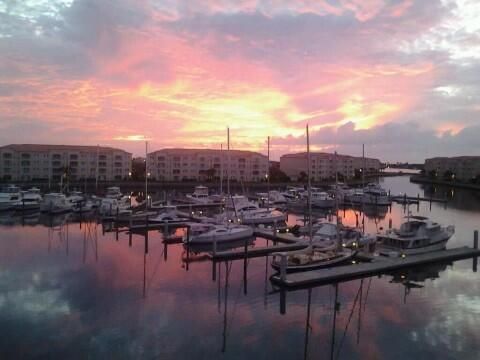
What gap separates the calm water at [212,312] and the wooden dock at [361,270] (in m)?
0.41

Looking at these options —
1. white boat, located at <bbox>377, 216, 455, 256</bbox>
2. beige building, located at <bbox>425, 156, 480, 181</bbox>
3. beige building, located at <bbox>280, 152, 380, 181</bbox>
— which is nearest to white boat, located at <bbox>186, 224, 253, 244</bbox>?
white boat, located at <bbox>377, 216, 455, 256</bbox>

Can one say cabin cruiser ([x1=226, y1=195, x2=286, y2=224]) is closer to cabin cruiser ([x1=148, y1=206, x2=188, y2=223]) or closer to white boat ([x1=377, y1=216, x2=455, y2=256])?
cabin cruiser ([x1=148, y1=206, x2=188, y2=223])

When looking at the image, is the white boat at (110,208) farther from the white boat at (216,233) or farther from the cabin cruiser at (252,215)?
the white boat at (216,233)

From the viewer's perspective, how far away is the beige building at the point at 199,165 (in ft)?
309

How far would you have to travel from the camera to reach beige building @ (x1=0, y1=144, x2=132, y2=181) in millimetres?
80325

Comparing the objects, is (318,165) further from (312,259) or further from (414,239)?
(312,259)

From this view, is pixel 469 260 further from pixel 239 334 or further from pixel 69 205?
pixel 69 205

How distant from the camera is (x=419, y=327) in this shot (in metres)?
14.9

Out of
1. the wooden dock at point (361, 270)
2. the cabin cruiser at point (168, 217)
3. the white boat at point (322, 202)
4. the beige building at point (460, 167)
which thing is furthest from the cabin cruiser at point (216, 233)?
the beige building at point (460, 167)

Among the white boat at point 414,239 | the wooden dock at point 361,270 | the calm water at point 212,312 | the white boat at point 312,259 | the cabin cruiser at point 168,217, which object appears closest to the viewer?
the calm water at point 212,312

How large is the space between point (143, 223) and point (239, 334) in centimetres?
2332

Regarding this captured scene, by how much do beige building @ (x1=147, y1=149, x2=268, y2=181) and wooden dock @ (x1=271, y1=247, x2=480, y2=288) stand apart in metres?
68.3

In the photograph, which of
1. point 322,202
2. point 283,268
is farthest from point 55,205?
point 283,268

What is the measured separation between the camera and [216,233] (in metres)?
27.7
